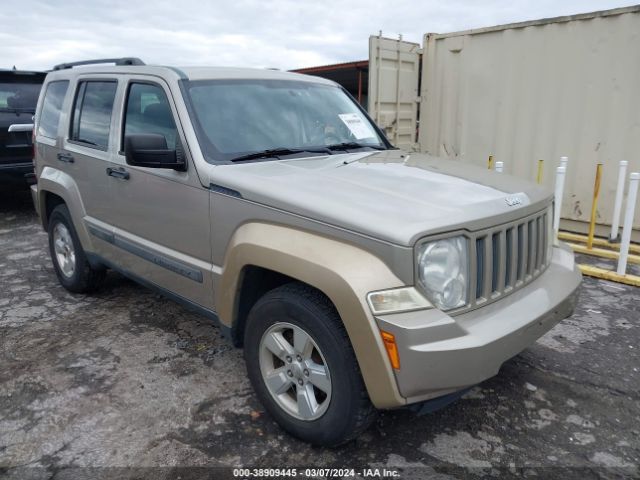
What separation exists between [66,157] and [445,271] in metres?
3.38

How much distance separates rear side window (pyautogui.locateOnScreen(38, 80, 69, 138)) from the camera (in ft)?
14.5

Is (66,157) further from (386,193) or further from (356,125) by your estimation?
(386,193)

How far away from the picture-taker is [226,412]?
289cm

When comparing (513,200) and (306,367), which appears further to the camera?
(513,200)

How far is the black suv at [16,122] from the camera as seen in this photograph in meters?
7.26

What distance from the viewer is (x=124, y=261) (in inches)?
148

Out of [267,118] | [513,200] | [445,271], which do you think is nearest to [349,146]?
[267,118]

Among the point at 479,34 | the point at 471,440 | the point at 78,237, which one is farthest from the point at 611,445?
the point at 479,34

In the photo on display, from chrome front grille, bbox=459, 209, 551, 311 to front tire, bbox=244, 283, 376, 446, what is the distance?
579 millimetres

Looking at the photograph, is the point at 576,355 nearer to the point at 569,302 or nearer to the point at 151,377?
the point at 569,302

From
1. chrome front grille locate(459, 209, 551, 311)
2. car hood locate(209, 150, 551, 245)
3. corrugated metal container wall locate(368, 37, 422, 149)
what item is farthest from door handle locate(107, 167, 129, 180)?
corrugated metal container wall locate(368, 37, 422, 149)

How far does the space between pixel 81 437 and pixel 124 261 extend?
139 cm

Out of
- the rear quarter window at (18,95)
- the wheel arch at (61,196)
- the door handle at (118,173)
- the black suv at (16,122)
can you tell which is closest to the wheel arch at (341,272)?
the door handle at (118,173)

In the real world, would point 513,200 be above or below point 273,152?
below
